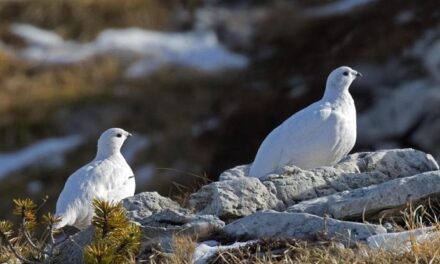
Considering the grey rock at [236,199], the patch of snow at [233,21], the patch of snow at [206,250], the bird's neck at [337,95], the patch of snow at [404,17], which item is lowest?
the patch of snow at [206,250]

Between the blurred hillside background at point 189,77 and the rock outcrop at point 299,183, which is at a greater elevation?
the blurred hillside background at point 189,77

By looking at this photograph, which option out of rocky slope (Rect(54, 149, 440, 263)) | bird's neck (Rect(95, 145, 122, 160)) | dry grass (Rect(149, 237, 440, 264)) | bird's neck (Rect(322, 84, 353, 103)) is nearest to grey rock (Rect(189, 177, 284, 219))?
rocky slope (Rect(54, 149, 440, 263))

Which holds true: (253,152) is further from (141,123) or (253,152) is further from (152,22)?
(152,22)

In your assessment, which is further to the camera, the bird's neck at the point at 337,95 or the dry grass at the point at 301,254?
the bird's neck at the point at 337,95

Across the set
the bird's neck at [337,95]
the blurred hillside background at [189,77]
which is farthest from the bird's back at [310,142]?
the blurred hillside background at [189,77]

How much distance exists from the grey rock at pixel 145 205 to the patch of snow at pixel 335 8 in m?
15.7

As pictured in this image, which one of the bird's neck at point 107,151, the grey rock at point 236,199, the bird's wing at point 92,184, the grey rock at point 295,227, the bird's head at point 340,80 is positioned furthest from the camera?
the bird's neck at point 107,151

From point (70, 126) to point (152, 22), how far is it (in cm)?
340

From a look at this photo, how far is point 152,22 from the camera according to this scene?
1048 inches

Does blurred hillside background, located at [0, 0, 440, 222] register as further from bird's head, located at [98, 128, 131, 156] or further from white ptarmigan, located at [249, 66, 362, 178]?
white ptarmigan, located at [249, 66, 362, 178]

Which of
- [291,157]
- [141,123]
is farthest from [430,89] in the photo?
[291,157]

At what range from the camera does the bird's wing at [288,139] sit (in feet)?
33.3

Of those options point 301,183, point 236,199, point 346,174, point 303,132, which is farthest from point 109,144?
point 236,199

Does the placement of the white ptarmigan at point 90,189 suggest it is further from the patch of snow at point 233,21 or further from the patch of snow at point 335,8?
the patch of snow at point 233,21
